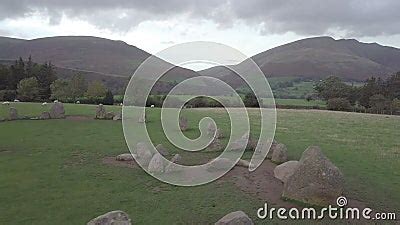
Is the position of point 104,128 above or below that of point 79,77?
below

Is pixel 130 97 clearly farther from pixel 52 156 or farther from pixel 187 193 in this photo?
pixel 187 193

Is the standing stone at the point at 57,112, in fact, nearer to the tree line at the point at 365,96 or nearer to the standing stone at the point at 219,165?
the standing stone at the point at 219,165

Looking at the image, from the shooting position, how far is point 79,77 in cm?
7544

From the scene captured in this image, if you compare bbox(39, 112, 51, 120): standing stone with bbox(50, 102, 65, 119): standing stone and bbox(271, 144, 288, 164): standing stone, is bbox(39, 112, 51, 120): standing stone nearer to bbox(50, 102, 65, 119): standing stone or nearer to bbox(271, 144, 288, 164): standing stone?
bbox(50, 102, 65, 119): standing stone

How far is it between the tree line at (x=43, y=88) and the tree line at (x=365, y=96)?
40.7 meters

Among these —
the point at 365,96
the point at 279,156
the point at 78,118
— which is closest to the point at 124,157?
the point at 279,156

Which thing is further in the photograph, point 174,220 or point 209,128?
point 209,128

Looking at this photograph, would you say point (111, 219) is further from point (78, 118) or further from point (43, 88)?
point (43, 88)

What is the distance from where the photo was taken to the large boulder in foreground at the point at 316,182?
39.8ft

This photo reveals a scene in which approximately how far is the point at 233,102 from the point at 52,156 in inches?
1692

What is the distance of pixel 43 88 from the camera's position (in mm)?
73875

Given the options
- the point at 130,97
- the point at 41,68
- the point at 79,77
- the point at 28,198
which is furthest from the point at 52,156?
the point at 41,68

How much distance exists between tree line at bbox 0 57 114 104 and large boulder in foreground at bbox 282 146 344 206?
56.0 m

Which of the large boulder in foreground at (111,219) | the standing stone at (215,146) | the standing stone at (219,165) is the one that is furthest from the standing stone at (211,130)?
the large boulder in foreground at (111,219)
